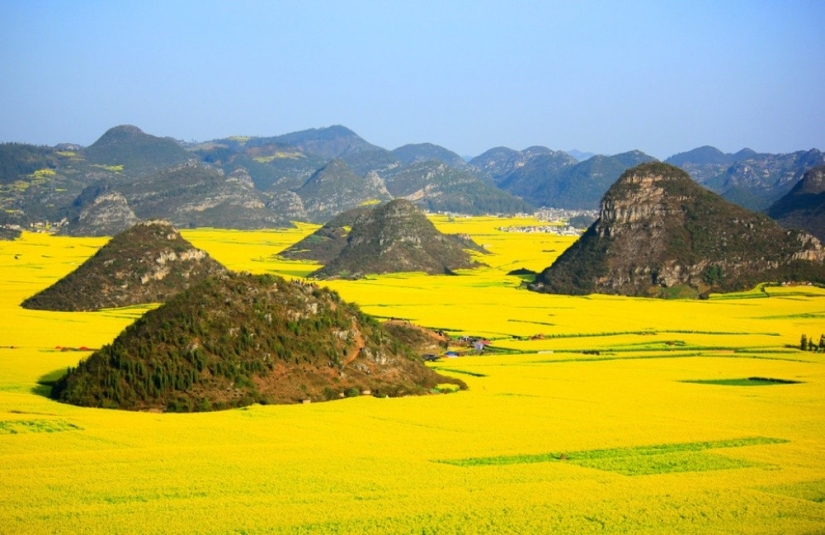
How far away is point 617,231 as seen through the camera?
92.3m

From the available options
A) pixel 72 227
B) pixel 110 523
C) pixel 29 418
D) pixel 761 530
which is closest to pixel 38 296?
pixel 29 418

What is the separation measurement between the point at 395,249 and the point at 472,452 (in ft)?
276

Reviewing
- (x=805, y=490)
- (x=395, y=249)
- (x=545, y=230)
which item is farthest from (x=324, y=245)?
(x=805, y=490)

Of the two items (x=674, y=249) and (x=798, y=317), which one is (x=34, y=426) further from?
(x=674, y=249)

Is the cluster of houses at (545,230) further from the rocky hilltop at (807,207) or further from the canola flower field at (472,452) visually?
the canola flower field at (472,452)

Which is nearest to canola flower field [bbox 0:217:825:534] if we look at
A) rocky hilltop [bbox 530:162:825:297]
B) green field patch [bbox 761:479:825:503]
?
green field patch [bbox 761:479:825:503]

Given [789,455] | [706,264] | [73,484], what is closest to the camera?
[73,484]

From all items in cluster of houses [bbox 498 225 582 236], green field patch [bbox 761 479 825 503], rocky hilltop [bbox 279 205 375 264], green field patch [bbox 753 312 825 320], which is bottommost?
green field patch [bbox 761 479 825 503]

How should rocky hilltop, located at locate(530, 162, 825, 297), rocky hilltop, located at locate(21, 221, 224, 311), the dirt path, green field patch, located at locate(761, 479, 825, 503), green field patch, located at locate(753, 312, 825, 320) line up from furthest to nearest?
1. rocky hilltop, located at locate(530, 162, 825, 297)
2. rocky hilltop, located at locate(21, 221, 224, 311)
3. green field patch, located at locate(753, 312, 825, 320)
4. the dirt path
5. green field patch, located at locate(761, 479, 825, 503)

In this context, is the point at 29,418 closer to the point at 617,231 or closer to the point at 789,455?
the point at 789,455

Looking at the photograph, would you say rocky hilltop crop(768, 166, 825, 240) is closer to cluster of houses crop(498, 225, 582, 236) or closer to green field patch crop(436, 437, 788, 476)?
cluster of houses crop(498, 225, 582, 236)

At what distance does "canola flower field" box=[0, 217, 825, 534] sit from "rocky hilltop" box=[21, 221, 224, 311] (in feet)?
52.8

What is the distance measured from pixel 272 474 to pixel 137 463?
137 inches

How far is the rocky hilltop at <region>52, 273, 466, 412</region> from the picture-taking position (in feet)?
109
